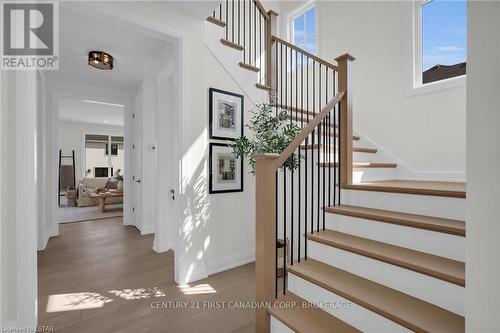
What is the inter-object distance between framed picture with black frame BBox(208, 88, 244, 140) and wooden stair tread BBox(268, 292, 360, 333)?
1.88 meters

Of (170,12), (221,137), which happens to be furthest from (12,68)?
(221,137)

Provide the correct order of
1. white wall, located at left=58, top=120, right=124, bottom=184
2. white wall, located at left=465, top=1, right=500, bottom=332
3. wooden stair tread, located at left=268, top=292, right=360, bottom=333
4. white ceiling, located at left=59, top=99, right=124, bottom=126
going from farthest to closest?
white wall, located at left=58, top=120, right=124, bottom=184 < white ceiling, located at left=59, top=99, right=124, bottom=126 < wooden stair tread, located at left=268, top=292, right=360, bottom=333 < white wall, located at left=465, top=1, right=500, bottom=332

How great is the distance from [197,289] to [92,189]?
6.98 metres

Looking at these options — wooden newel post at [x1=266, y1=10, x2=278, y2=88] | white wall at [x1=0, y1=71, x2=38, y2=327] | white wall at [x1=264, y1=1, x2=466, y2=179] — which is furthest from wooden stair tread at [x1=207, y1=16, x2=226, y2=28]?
white wall at [x1=264, y1=1, x2=466, y2=179]

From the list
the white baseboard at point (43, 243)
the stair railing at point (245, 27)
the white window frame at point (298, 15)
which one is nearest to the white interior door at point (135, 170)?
the white baseboard at point (43, 243)

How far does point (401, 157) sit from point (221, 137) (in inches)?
95.6

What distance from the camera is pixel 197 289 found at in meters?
2.47

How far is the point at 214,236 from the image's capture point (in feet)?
9.41

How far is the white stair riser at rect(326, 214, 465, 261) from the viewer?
1595 mm

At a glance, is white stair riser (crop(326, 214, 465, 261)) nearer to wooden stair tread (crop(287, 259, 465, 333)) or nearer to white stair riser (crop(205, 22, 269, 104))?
wooden stair tread (crop(287, 259, 465, 333))

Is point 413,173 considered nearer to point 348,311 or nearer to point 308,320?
point 348,311

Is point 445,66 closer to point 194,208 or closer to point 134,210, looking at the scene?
point 194,208

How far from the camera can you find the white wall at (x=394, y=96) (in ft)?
9.45

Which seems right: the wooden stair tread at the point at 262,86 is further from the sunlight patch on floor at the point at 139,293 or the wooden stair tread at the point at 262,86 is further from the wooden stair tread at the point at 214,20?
the sunlight patch on floor at the point at 139,293
